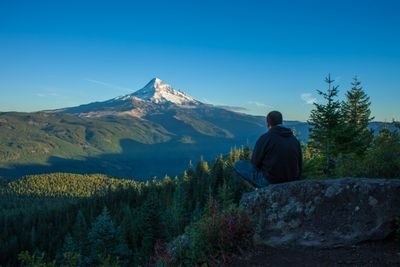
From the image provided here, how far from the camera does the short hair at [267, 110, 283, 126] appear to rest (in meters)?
10.6

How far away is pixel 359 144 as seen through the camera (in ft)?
84.0

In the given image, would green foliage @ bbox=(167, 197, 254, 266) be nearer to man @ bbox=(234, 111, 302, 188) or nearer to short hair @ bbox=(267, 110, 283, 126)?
man @ bbox=(234, 111, 302, 188)

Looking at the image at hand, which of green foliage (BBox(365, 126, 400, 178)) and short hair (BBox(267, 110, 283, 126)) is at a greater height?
short hair (BBox(267, 110, 283, 126))

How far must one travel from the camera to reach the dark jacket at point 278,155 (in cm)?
1020

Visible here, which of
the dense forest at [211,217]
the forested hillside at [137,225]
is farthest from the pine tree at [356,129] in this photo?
the forested hillside at [137,225]

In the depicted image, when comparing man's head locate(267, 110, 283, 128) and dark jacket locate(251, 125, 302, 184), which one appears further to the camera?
man's head locate(267, 110, 283, 128)

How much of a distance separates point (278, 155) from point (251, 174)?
1.17 meters

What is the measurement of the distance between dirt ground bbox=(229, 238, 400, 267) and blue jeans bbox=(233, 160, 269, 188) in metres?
2.46

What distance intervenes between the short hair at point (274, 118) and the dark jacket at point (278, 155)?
24 centimetres

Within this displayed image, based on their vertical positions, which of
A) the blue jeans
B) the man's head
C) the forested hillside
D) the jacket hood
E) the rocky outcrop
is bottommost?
the forested hillside

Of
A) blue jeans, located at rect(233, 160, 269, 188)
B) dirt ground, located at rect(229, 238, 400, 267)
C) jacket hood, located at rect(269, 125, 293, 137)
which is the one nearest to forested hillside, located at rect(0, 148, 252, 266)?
dirt ground, located at rect(229, 238, 400, 267)

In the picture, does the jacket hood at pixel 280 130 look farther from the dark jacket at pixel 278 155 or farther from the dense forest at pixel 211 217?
the dense forest at pixel 211 217

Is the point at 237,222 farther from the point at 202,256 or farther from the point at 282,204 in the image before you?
the point at 282,204

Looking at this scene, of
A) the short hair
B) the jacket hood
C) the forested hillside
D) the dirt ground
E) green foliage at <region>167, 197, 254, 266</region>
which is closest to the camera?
the dirt ground
